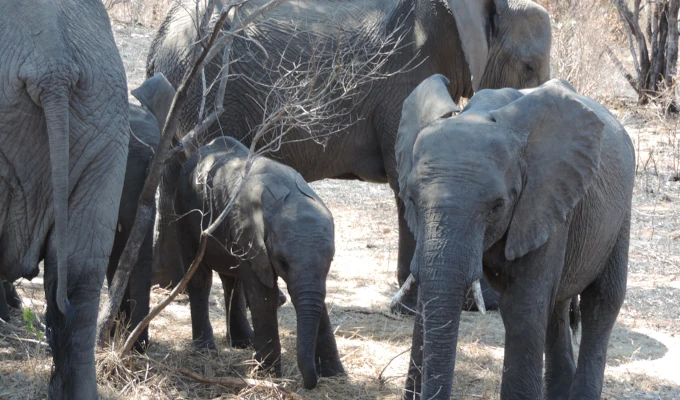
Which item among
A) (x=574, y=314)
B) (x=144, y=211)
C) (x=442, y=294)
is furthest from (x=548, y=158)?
(x=144, y=211)

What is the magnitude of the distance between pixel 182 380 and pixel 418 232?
6.12ft

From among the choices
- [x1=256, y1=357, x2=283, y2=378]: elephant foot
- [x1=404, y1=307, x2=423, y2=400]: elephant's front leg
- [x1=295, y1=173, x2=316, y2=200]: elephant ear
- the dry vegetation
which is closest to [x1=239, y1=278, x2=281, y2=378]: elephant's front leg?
[x1=256, y1=357, x2=283, y2=378]: elephant foot

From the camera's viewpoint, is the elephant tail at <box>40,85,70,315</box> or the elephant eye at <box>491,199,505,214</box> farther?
the elephant eye at <box>491,199,505,214</box>

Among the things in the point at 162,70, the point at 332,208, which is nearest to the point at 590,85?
the point at 332,208

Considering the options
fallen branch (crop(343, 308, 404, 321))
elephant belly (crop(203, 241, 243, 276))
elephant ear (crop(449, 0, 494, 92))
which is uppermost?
elephant ear (crop(449, 0, 494, 92))

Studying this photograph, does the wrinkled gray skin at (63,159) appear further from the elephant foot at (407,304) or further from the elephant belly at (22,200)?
the elephant foot at (407,304)

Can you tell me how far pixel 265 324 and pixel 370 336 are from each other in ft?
4.04

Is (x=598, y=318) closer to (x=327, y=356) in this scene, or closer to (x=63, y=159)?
(x=327, y=356)

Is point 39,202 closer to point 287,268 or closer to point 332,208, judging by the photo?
point 287,268

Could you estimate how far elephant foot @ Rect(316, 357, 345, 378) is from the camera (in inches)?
209

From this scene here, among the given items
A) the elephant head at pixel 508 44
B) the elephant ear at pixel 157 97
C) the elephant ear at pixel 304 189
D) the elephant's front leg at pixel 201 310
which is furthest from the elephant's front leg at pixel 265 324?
the elephant head at pixel 508 44

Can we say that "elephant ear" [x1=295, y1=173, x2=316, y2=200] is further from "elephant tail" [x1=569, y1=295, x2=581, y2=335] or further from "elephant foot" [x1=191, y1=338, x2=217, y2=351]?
"elephant tail" [x1=569, y1=295, x2=581, y2=335]

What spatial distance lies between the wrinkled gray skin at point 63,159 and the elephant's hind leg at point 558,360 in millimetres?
2293

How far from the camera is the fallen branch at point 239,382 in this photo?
4.69 meters
